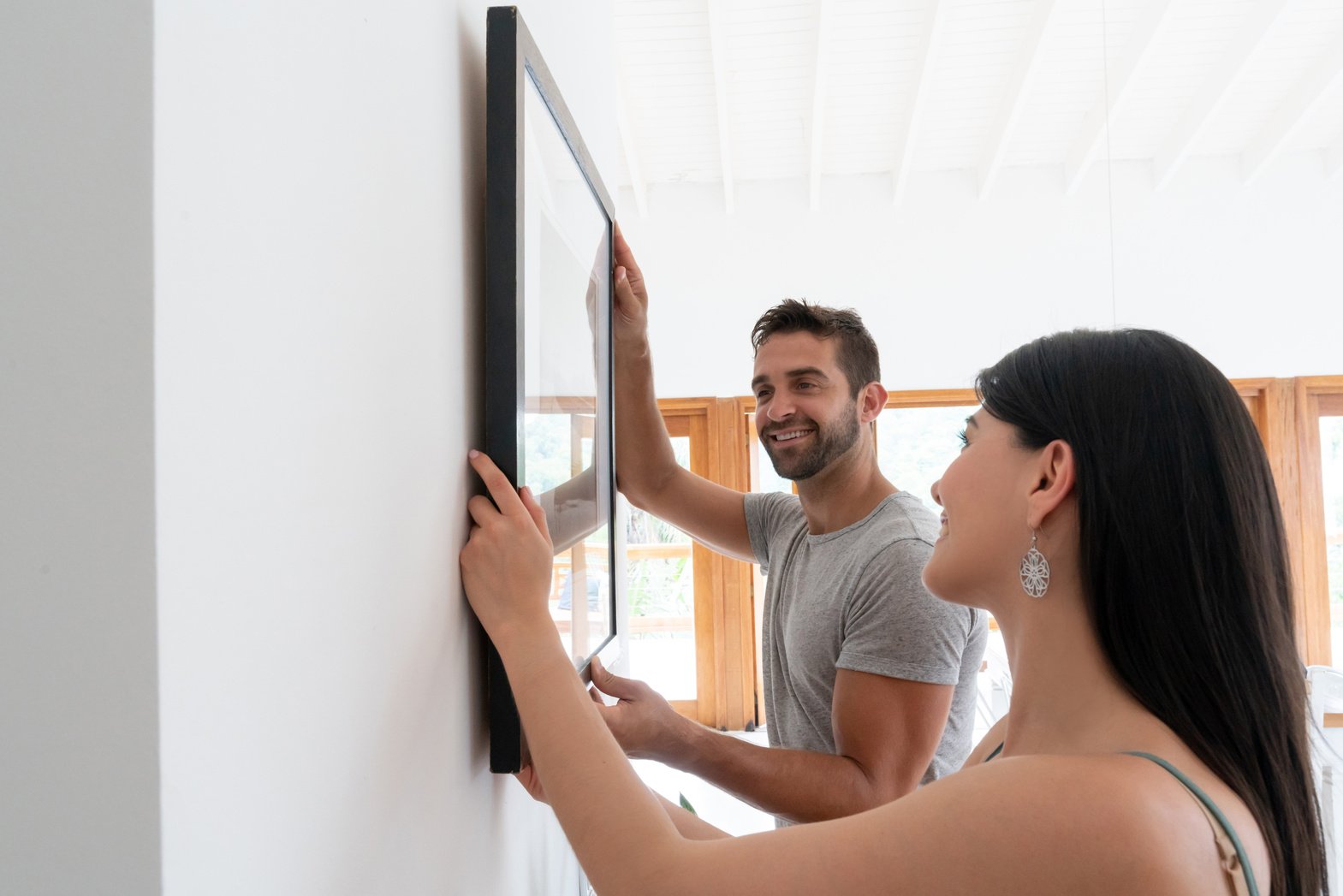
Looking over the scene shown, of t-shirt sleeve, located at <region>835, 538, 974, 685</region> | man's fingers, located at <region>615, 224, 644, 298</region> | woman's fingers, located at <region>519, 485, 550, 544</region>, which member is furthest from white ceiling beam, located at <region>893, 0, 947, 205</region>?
woman's fingers, located at <region>519, 485, 550, 544</region>

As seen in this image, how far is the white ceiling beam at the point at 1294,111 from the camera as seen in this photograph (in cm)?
482

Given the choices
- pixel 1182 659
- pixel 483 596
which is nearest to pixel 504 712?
pixel 483 596

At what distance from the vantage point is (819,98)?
4.88 meters

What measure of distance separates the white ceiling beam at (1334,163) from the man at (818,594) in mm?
5411

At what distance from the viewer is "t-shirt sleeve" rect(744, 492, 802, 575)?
2.08 metres

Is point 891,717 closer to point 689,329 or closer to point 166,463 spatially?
point 166,463

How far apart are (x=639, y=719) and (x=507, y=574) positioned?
1.43 ft

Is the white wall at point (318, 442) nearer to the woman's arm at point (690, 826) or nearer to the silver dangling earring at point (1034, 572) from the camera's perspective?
the woman's arm at point (690, 826)

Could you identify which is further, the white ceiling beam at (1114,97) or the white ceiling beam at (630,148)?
the white ceiling beam at (630,148)

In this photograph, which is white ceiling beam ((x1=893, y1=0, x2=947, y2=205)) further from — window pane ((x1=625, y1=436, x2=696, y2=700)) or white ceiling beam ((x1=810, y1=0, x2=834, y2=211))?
window pane ((x1=625, y1=436, x2=696, y2=700))

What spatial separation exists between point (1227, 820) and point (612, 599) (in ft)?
3.40

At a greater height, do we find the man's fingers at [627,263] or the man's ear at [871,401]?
the man's fingers at [627,263]

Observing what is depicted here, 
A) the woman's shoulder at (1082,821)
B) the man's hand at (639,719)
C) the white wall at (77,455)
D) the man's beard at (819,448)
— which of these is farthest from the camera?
the man's beard at (819,448)

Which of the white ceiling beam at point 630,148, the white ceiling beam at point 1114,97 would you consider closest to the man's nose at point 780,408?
the white ceiling beam at point 630,148
